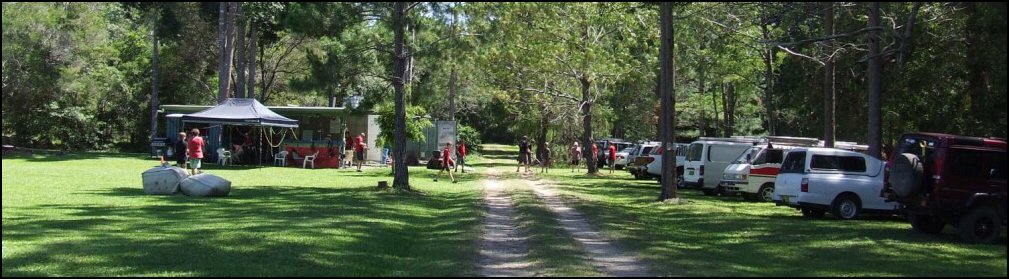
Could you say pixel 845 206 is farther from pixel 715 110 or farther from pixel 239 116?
pixel 715 110

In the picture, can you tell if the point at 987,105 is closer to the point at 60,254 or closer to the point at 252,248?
the point at 252,248

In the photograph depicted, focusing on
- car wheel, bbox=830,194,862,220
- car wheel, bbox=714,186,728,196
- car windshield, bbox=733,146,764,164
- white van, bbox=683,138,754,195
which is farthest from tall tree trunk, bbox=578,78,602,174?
car wheel, bbox=830,194,862,220

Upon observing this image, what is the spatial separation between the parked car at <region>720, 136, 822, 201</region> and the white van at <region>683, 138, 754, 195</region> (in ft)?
4.99

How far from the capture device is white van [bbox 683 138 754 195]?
27.2m

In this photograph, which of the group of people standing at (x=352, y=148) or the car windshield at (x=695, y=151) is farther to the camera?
the group of people standing at (x=352, y=148)

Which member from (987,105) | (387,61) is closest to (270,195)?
(387,61)

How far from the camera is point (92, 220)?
15148 mm

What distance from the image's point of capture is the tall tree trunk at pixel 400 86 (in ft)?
77.0

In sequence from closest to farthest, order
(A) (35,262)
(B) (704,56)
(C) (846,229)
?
(A) (35,262), (C) (846,229), (B) (704,56)

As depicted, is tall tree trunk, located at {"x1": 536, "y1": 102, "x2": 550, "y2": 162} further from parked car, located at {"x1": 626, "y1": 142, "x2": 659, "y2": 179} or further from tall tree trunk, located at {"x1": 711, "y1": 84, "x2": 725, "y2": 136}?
tall tree trunk, located at {"x1": 711, "y1": 84, "x2": 725, "y2": 136}

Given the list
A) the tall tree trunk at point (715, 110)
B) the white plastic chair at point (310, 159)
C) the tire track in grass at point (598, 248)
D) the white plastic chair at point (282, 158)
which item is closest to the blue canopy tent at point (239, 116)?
the white plastic chair at point (310, 159)

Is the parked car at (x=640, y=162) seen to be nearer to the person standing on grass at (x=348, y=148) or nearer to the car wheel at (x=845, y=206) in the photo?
the person standing on grass at (x=348, y=148)

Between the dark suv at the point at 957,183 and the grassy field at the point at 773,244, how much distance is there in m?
0.43

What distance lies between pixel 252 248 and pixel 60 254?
2256mm
